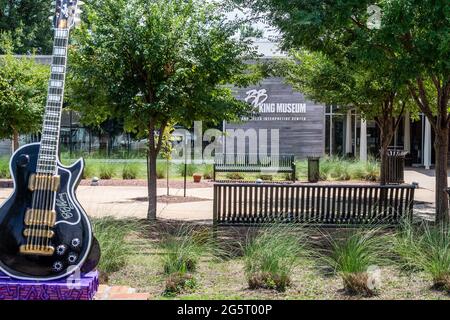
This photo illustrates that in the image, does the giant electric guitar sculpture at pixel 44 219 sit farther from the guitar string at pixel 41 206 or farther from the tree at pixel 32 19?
the tree at pixel 32 19

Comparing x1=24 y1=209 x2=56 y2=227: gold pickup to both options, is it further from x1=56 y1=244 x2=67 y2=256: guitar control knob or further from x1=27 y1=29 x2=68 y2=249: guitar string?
x1=56 y1=244 x2=67 y2=256: guitar control knob

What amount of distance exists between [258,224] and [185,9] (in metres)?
4.08

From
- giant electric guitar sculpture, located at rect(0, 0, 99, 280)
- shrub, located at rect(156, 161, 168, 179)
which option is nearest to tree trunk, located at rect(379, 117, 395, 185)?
shrub, located at rect(156, 161, 168, 179)

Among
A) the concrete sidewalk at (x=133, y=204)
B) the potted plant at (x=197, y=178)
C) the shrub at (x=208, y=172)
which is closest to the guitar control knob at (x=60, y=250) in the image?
the concrete sidewalk at (x=133, y=204)

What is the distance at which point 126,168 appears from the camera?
70.0 feet

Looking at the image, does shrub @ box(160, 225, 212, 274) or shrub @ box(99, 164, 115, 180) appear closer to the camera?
shrub @ box(160, 225, 212, 274)

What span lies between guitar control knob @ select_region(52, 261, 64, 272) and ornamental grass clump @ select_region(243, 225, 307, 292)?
75.2 inches

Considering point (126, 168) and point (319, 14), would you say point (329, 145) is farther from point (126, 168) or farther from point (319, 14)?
point (319, 14)

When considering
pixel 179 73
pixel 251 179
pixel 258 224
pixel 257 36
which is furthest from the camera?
pixel 251 179

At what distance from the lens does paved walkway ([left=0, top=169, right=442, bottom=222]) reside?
11766mm

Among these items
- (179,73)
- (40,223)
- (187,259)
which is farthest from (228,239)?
(40,223)

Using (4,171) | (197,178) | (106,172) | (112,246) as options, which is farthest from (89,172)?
(112,246)

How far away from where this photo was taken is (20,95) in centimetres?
1738
